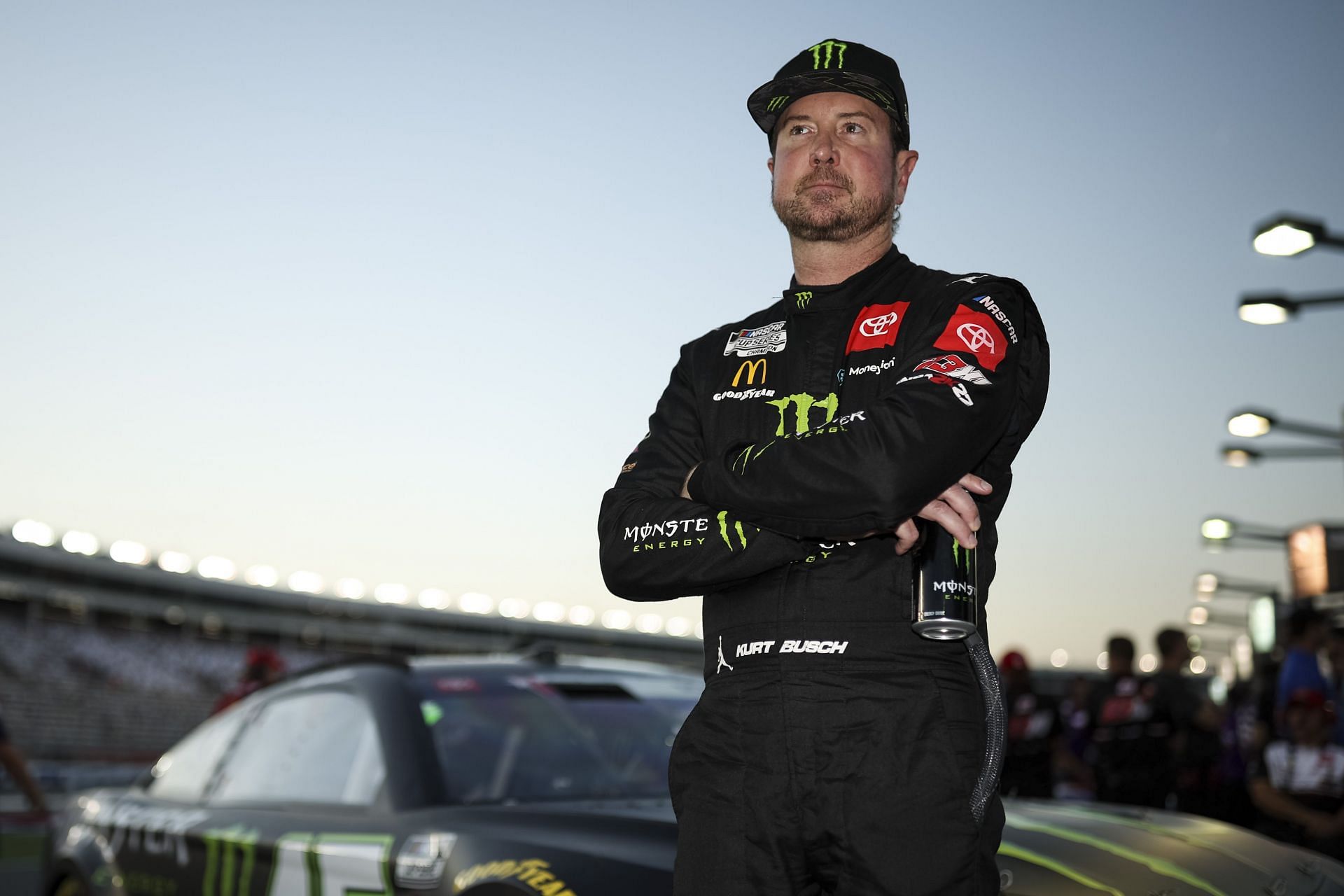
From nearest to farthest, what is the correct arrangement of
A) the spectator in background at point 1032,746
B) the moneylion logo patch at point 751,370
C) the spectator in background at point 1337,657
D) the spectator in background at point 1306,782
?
the moneylion logo patch at point 751,370
the spectator in background at point 1306,782
the spectator in background at point 1337,657
the spectator in background at point 1032,746

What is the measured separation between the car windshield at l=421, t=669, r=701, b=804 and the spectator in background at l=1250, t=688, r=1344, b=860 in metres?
3.92

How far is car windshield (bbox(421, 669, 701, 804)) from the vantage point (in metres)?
3.63

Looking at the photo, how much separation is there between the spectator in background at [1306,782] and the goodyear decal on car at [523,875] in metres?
4.78

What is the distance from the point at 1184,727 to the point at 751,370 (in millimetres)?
6365

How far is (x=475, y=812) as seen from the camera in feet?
11.0

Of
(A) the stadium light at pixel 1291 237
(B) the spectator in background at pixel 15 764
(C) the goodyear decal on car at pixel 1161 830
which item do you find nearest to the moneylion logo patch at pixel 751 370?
(C) the goodyear decal on car at pixel 1161 830

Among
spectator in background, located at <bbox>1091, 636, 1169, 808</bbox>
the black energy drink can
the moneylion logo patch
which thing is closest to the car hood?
the black energy drink can

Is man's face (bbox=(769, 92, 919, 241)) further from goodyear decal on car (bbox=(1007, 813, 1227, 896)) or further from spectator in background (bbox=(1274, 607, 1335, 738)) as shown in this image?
spectator in background (bbox=(1274, 607, 1335, 738))

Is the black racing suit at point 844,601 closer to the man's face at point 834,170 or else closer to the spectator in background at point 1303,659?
the man's face at point 834,170

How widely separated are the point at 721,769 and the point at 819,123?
41.8 inches

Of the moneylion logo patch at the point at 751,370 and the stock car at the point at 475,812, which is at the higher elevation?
the moneylion logo patch at the point at 751,370

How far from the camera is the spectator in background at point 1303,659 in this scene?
7699 mm

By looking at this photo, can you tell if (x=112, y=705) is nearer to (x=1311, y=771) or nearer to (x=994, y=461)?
(x=1311, y=771)

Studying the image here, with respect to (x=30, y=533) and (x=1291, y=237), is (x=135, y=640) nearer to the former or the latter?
(x=30, y=533)
